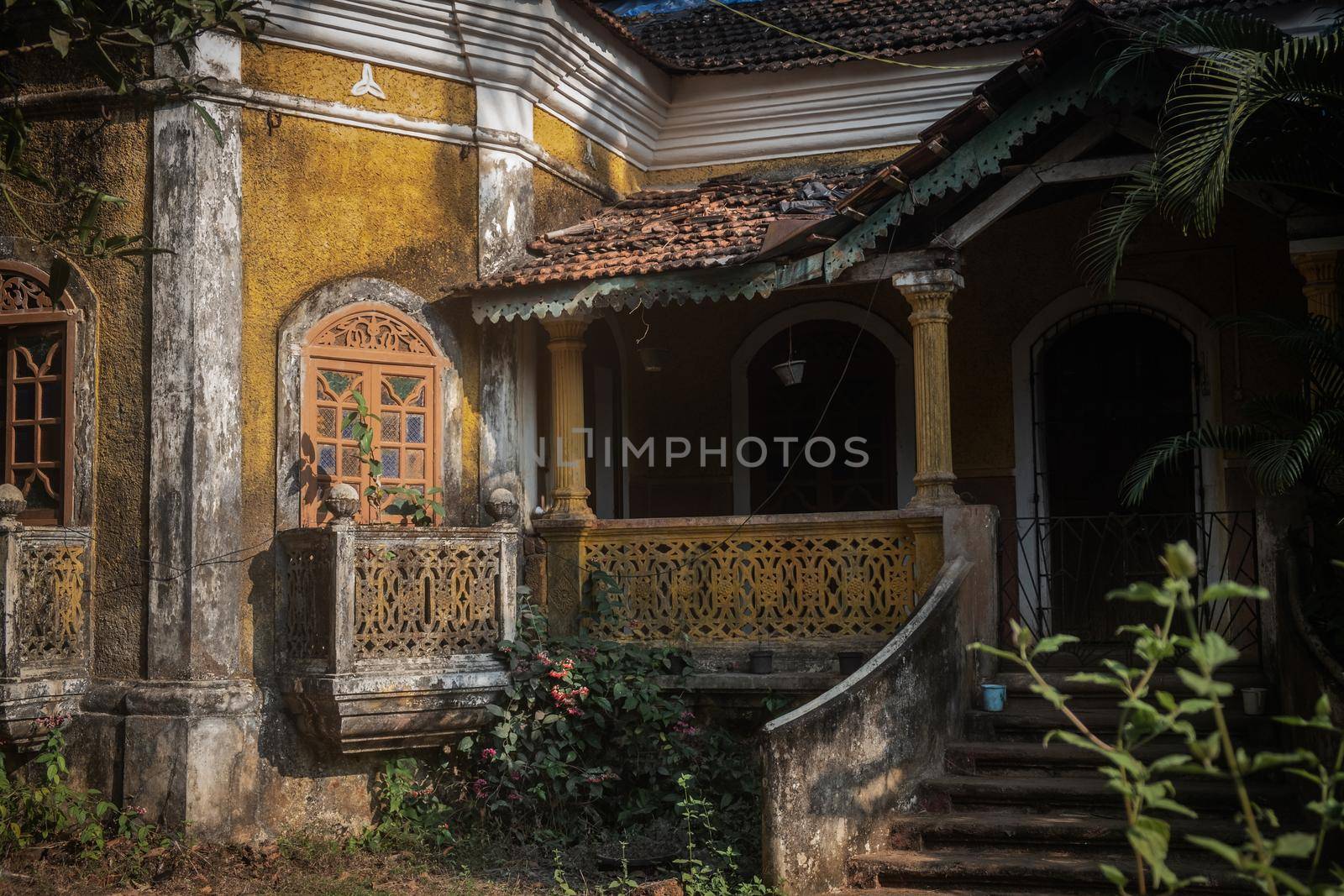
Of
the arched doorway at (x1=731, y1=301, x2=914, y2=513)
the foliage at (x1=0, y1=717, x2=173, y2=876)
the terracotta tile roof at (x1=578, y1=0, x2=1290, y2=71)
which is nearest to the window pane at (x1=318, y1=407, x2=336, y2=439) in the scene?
the foliage at (x1=0, y1=717, x2=173, y2=876)

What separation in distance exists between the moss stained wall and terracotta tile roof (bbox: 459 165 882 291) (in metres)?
2.17

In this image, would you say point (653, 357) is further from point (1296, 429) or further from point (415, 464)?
point (1296, 429)

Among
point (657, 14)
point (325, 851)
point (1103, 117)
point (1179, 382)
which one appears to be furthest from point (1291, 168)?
point (657, 14)

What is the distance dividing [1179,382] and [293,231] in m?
6.51

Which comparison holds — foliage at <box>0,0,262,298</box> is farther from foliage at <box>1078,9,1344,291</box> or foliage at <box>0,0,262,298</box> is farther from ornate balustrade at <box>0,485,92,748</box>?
foliage at <box>1078,9,1344,291</box>

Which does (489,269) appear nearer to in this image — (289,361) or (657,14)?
(289,361)

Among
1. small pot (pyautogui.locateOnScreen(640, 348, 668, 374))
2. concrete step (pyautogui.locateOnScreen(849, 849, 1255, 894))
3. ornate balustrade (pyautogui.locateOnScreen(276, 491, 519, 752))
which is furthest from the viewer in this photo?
small pot (pyautogui.locateOnScreen(640, 348, 668, 374))

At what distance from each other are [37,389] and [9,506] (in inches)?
40.0

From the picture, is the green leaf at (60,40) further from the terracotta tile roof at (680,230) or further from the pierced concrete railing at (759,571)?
the pierced concrete railing at (759,571)

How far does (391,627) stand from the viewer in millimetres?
8711

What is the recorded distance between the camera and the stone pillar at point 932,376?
8891mm

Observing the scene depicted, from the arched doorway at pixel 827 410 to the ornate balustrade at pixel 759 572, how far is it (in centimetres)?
237

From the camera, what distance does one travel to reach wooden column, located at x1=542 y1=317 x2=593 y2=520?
9930 mm

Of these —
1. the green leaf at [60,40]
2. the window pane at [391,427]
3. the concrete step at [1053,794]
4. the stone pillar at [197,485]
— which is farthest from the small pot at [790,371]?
the green leaf at [60,40]
